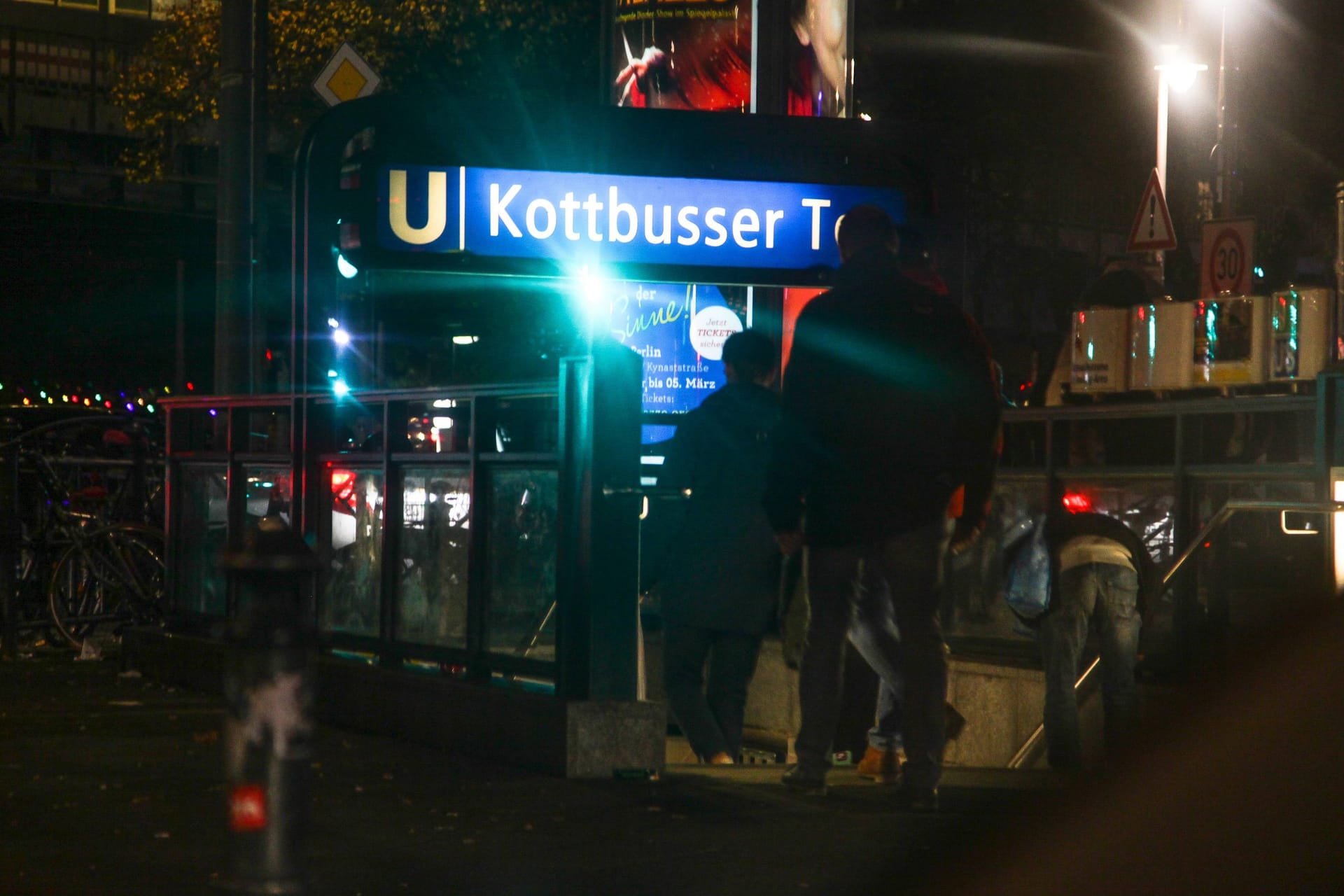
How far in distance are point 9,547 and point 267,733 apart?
364 inches

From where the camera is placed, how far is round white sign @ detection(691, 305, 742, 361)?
14.0 metres

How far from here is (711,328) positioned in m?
14.1

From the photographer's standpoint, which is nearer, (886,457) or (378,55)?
(886,457)

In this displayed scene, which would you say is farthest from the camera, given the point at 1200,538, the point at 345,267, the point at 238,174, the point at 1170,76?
the point at 1170,76

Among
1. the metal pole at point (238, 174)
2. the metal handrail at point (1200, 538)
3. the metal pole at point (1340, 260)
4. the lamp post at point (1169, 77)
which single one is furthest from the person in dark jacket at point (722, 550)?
the lamp post at point (1169, 77)

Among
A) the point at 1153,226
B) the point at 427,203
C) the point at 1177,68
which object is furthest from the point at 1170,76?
the point at 427,203

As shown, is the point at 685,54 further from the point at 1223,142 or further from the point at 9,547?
the point at 1223,142

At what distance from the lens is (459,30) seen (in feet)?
87.4

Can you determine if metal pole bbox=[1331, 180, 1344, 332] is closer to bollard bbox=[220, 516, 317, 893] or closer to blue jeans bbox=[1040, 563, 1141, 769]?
blue jeans bbox=[1040, 563, 1141, 769]

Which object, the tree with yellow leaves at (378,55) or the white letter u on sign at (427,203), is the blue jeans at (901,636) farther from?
the tree with yellow leaves at (378,55)

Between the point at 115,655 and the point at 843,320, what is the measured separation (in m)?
7.21

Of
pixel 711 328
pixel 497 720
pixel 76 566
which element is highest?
pixel 711 328

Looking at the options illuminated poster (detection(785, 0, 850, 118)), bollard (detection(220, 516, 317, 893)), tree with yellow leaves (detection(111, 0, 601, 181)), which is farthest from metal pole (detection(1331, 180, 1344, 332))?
tree with yellow leaves (detection(111, 0, 601, 181))

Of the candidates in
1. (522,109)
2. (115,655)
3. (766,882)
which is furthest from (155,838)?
(115,655)
